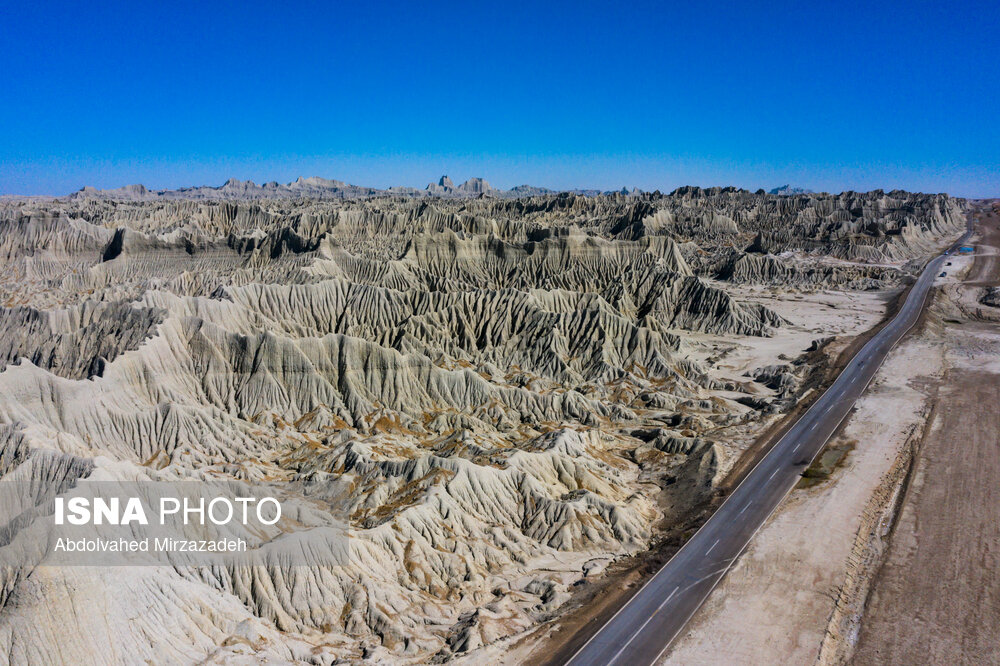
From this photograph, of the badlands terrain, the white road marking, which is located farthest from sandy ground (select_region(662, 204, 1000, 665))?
the badlands terrain

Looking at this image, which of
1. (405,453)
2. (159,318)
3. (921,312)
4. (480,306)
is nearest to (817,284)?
(921,312)

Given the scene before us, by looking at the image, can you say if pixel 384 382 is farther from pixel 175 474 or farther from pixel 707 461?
pixel 707 461

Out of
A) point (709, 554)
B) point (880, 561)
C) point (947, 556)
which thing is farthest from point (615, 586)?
point (947, 556)

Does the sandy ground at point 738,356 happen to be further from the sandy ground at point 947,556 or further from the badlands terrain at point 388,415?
the sandy ground at point 947,556

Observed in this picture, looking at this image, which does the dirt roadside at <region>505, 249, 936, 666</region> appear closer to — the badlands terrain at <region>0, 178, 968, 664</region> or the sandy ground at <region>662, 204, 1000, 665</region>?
the badlands terrain at <region>0, 178, 968, 664</region>

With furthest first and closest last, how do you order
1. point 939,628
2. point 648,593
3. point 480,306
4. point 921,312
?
point 921,312
point 480,306
point 648,593
point 939,628

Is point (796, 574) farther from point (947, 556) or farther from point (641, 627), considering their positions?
point (641, 627)
